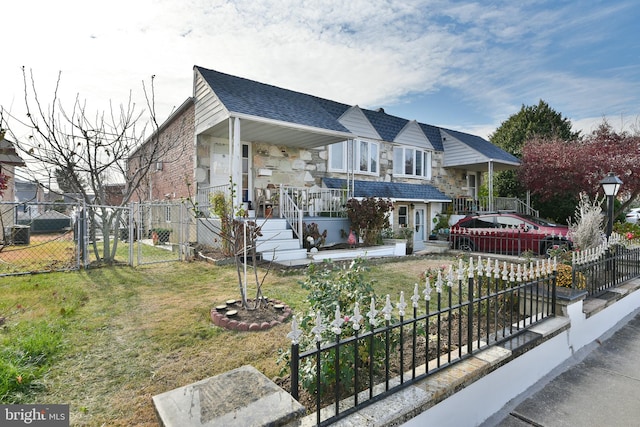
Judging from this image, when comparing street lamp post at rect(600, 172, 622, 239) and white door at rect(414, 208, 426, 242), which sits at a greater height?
street lamp post at rect(600, 172, 622, 239)

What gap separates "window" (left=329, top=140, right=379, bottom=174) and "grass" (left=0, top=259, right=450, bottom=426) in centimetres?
832

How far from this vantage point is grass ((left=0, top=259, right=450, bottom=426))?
2.36m

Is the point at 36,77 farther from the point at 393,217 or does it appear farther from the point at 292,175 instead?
the point at 393,217

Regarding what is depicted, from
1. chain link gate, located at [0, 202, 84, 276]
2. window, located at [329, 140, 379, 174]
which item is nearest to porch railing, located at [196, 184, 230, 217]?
chain link gate, located at [0, 202, 84, 276]

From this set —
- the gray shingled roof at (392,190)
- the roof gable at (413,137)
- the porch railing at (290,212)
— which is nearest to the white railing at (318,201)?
the porch railing at (290,212)

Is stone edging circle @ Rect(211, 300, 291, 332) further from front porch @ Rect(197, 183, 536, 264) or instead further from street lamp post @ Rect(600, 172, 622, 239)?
street lamp post @ Rect(600, 172, 622, 239)

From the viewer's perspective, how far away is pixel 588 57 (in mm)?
10625

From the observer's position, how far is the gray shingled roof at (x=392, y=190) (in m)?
13.1

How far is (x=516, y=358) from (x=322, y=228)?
Result: 25.1 feet

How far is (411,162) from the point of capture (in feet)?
54.1

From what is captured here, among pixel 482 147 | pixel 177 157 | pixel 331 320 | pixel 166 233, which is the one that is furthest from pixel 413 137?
pixel 331 320

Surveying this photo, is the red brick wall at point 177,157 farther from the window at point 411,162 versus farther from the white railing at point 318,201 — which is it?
the window at point 411,162

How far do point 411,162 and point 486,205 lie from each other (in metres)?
5.29

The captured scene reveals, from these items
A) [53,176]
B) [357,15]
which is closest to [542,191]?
[357,15]
